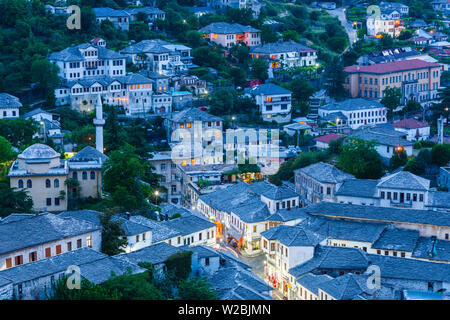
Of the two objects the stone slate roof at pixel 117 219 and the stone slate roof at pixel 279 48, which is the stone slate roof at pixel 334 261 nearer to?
the stone slate roof at pixel 117 219

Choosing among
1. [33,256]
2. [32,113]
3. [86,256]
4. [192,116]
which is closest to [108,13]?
[192,116]

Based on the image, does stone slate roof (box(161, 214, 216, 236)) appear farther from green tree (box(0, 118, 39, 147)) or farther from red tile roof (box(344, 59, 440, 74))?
red tile roof (box(344, 59, 440, 74))

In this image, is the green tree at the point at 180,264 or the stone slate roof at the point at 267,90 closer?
the green tree at the point at 180,264

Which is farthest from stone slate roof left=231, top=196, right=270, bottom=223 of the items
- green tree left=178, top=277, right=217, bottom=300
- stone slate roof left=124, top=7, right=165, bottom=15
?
stone slate roof left=124, top=7, right=165, bottom=15

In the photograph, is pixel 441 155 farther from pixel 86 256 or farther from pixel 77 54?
pixel 77 54

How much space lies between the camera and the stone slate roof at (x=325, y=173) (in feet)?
136

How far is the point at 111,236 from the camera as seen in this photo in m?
30.2

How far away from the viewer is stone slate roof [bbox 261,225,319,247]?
32875 mm

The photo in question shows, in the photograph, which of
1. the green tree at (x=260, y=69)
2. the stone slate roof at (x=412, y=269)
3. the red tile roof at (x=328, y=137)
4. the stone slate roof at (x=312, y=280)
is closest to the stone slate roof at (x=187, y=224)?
the stone slate roof at (x=312, y=280)

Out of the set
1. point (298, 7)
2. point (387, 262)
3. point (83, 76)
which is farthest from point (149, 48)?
point (387, 262)

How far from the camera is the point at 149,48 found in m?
62.4

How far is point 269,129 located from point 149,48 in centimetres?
1314

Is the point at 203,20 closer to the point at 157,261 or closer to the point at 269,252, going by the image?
the point at 269,252

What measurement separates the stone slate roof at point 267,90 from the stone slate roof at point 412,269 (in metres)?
28.6
